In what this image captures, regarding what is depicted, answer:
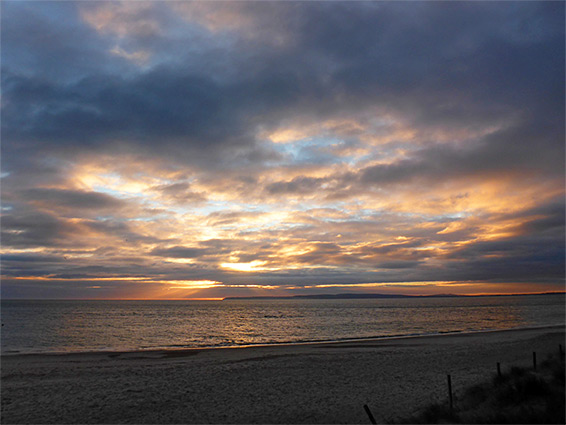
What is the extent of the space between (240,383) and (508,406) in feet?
47.2

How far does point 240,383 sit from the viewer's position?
73.3ft

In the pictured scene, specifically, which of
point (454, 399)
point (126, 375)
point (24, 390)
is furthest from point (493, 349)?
point (24, 390)

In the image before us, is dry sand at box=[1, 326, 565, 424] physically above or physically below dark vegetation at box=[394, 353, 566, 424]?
below

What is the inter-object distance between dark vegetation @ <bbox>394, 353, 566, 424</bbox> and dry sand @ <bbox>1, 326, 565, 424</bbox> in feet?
7.61

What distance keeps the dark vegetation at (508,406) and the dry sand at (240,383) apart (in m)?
2.32

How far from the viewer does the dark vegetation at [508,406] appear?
10828 millimetres

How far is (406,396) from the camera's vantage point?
59.9 ft

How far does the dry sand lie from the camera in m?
16.5

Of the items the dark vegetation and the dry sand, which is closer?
the dark vegetation

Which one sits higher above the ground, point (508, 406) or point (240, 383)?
point (508, 406)

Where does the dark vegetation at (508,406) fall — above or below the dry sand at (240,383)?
above

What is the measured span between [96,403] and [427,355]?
24560 mm

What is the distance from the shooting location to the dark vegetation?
10.8 metres

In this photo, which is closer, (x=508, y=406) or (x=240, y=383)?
(x=508, y=406)
